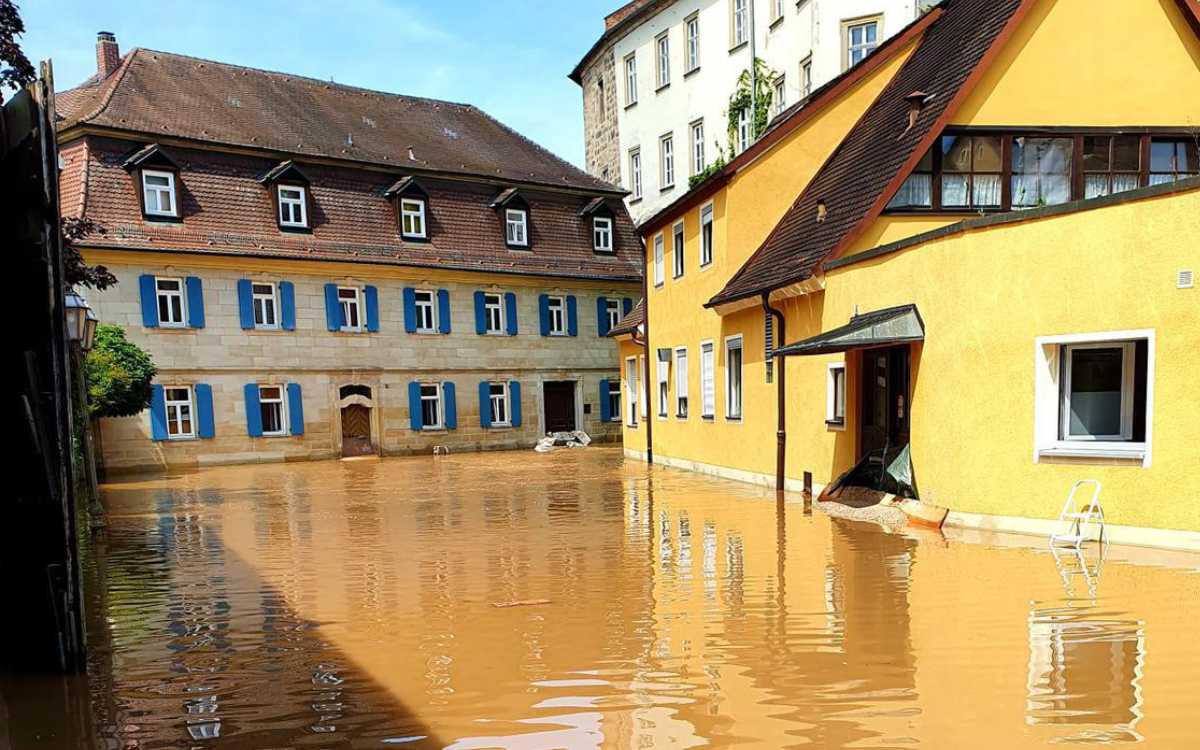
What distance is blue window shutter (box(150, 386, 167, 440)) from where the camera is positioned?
864 inches

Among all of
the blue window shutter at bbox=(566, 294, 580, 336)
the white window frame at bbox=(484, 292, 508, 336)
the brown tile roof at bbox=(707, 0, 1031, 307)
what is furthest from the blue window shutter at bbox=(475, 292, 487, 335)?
the brown tile roof at bbox=(707, 0, 1031, 307)

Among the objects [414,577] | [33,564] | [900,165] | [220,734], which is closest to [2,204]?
[33,564]

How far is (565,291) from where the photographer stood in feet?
94.3

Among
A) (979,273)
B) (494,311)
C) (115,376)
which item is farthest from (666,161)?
(979,273)

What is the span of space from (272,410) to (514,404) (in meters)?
8.23

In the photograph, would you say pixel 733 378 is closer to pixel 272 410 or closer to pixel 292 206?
pixel 272 410

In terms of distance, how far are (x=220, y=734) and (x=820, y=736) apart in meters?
3.08

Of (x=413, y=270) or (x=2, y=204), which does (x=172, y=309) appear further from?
(x=2, y=204)

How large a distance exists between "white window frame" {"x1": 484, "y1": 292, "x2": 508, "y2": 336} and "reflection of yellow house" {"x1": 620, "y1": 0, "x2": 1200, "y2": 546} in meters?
11.3

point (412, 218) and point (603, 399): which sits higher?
point (412, 218)

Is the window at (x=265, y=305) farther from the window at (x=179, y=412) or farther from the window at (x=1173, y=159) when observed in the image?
the window at (x=1173, y=159)

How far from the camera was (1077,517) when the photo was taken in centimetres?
776

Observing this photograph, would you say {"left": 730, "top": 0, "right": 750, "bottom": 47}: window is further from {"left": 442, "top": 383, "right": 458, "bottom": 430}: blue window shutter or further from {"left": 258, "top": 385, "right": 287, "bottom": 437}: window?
{"left": 258, "top": 385, "right": 287, "bottom": 437}: window

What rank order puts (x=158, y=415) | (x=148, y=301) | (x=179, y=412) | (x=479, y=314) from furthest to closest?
(x=479, y=314), (x=179, y=412), (x=158, y=415), (x=148, y=301)
